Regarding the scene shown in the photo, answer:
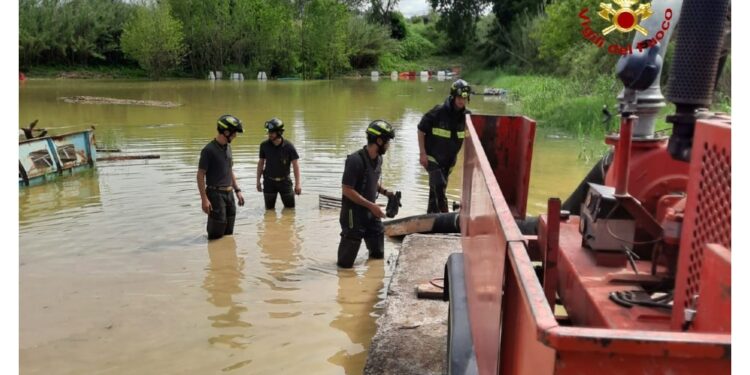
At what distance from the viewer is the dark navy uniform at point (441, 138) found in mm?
7891

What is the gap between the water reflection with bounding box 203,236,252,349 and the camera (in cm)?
525

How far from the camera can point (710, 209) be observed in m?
1.76

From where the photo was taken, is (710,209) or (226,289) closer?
(710,209)

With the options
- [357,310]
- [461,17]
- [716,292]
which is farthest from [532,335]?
[461,17]

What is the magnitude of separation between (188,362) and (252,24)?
54532mm

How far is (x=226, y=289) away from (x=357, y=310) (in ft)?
4.74

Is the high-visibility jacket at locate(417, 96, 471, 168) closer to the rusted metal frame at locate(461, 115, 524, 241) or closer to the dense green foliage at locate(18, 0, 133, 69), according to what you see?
the rusted metal frame at locate(461, 115, 524, 241)

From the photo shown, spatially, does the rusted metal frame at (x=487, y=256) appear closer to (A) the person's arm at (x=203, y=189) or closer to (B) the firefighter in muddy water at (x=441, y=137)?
(B) the firefighter in muddy water at (x=441, y=137)

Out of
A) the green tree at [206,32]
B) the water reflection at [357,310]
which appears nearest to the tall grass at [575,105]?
the water reflection at [357,310]

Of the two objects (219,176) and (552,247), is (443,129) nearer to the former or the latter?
(219,176)

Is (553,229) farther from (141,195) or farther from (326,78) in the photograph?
(326,78)

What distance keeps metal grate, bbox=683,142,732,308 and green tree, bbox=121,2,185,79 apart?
53.3 m

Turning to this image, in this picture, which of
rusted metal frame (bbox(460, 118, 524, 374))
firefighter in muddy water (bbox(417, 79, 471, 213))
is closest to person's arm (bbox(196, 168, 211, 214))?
firefighter in muddy water (bbox(417, 79, 471, 213))

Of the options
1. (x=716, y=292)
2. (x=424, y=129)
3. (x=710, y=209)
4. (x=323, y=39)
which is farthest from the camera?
(x=323, y=39)
